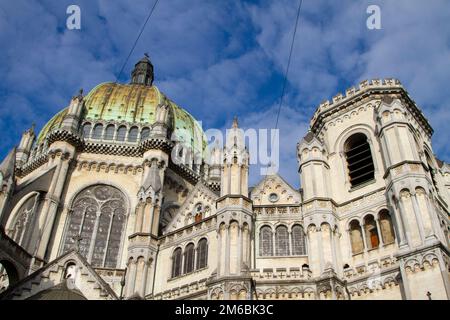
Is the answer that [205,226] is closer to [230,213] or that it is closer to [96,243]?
[230,213]

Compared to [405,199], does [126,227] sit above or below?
above

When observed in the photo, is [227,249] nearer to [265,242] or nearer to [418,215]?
[265,242]

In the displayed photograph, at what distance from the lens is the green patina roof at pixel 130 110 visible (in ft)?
153

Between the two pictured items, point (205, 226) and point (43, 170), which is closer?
point (205, 226)

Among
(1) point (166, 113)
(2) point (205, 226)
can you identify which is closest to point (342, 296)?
(2) point (205, 226)

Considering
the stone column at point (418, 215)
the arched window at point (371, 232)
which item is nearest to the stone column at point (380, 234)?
the arched window at point (371, 232)

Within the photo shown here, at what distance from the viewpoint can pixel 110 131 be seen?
4512cm

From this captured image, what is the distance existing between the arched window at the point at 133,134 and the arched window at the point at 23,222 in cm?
1011

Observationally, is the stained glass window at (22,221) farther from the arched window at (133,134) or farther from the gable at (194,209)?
the gable at (194,209)

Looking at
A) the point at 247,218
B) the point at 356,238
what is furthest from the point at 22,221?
the point at 356,238

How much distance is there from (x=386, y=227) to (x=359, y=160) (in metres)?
5.82
